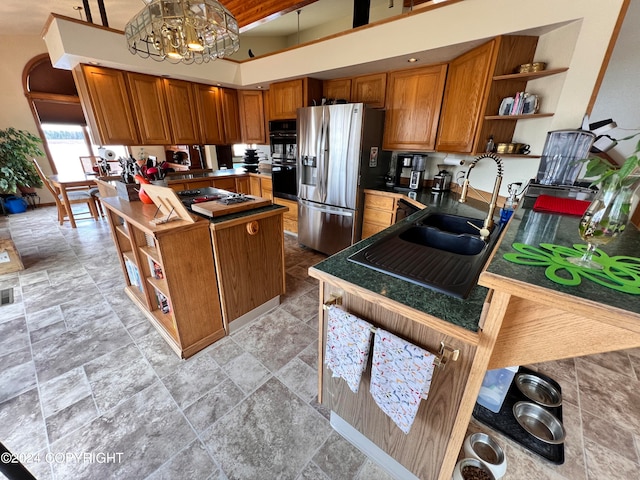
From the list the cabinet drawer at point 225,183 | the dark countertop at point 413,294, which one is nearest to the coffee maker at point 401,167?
the dark countertop at point 413,294

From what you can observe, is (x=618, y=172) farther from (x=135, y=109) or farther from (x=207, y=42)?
(x=135, y=109)

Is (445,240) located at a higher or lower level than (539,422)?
higher

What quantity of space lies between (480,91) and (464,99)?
189mm

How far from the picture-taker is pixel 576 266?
0.71m

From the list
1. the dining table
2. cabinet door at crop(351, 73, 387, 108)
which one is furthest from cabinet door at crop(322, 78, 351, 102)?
the dining table

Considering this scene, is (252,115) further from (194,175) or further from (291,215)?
(291,215)

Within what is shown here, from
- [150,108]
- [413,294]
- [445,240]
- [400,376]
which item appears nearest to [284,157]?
[150,108]

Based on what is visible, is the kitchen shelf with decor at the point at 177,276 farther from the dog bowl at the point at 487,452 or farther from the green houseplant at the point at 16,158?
the green houseplant at the point at 16,158

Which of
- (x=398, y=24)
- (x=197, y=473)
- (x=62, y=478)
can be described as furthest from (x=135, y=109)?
(x=197, y=473)

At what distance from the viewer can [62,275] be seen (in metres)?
2.88

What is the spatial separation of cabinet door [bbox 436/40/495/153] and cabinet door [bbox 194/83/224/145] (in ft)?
11.1

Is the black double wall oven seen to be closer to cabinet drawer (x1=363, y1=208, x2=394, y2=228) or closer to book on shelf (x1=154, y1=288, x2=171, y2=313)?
cabinet drawer (x1=363, y1=208, x2=394, y2=228)

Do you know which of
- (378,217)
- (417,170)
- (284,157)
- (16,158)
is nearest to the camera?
(417,170)

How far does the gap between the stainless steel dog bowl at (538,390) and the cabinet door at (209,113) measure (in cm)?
472
